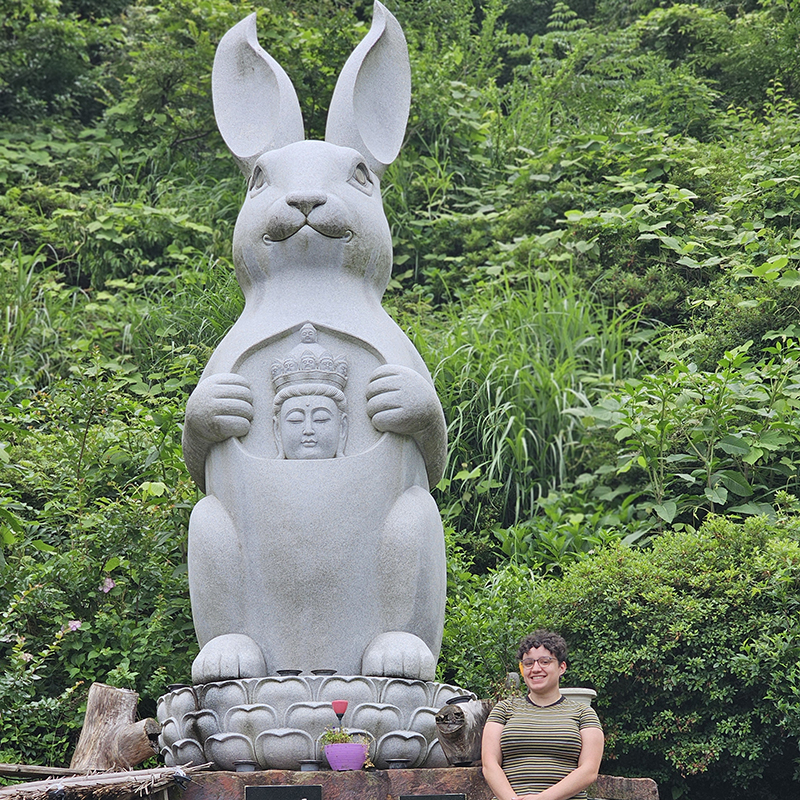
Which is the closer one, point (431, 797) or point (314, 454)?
point (431, 797)

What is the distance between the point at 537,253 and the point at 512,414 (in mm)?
2312

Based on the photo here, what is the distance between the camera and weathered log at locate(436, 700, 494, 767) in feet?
→ 14.4

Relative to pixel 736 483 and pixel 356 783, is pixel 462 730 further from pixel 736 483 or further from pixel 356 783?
pixel 736 483

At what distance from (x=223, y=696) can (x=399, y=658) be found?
72cm

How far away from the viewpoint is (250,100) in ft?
20.1

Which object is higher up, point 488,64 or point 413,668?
point 488,64

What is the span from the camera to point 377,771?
172 inches

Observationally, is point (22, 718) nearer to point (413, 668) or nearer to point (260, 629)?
point (260, 629)

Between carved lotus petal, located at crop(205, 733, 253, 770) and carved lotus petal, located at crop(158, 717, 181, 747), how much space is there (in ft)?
0.54

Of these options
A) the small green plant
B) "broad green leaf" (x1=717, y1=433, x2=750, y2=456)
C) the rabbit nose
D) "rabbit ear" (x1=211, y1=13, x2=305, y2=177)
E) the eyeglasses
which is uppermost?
"rabbit ear" (x1=211, y1=13, x2=305, y2=177)

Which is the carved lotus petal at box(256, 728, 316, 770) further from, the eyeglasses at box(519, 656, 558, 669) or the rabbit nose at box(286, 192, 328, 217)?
the rabbit nose at box(286, 192, 328, 217)

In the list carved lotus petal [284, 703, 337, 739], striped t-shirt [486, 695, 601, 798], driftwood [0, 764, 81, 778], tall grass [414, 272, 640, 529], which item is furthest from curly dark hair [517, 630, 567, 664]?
tall grass [414, 272, 640, 529]

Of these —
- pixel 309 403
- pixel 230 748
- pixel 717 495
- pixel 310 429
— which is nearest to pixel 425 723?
pixel 230 748

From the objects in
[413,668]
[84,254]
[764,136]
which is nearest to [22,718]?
[413,668]
